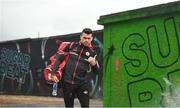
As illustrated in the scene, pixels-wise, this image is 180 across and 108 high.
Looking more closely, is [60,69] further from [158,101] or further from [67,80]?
[158,101]

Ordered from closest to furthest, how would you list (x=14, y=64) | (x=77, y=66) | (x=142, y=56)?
(x=77, y=66) → (x=142, y=56) → (x=14, y=64)

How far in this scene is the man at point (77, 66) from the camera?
6746 mm

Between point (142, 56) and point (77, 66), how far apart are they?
74.7 inches

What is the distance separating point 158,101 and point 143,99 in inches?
14.3

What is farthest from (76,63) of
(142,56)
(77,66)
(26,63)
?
(26,63)

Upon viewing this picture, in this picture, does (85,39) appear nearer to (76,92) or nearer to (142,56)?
(76,92)

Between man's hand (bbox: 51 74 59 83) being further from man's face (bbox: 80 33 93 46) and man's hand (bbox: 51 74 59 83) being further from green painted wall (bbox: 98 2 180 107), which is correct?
green painted wall (bbox: 98 2 180 107)

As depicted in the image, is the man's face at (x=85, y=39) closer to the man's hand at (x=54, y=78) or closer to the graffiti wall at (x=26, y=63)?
the man's hand at (x=54, y=78)

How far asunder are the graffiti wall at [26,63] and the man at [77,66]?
43.9 ft

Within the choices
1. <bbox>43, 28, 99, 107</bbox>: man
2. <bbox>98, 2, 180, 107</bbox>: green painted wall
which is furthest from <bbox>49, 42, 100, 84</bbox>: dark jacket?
<bbox>98, 2, 180, 107</bbox>: green painted wall

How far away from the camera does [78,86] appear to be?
680 cm

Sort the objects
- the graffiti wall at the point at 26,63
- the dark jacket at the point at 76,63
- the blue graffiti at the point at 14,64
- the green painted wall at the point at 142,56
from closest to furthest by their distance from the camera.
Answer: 1. the dark jacket at the point at 76,63
2. the green painted wall at the point at 142,56
3. the graffiti wall at the point at 26,63
4. the blue graffiti at the point at 14,64

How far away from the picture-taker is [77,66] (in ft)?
22.1

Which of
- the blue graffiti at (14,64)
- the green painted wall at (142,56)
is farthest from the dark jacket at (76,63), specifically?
the blue graffiti at (14,64)
